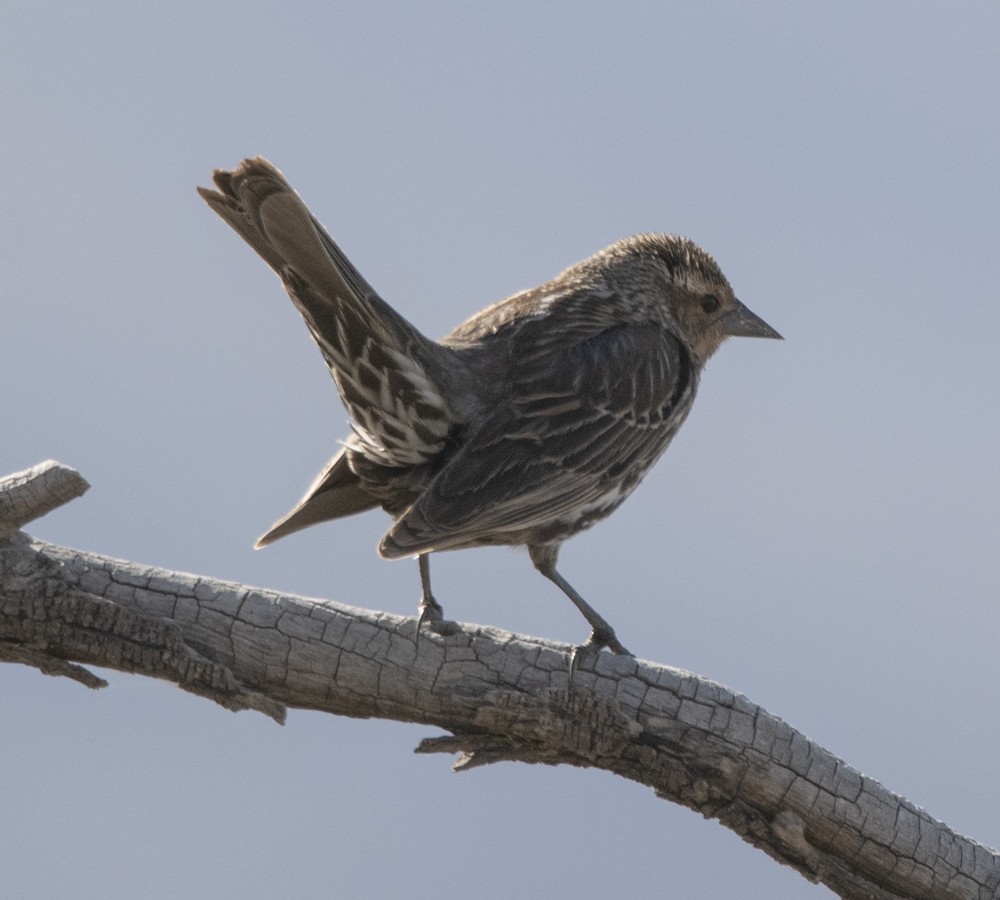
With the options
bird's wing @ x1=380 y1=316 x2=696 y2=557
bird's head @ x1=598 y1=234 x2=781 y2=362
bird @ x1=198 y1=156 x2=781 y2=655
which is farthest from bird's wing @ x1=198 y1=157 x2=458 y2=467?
bird's head @ x1=598 y1=234 x2=781 y2=362

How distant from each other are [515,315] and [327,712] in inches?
81.8

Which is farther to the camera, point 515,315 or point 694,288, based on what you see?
point 694,288

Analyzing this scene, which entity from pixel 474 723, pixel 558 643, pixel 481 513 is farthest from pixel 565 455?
pixel 474 723

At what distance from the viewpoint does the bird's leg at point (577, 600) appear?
5.25 metres

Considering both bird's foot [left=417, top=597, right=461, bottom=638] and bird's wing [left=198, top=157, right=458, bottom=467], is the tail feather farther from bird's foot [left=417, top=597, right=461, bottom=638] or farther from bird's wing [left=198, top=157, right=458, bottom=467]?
bird's foot [left=417, top=597, right=461, bottom=638]

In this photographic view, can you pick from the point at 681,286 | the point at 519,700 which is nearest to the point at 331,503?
the point at 519,700

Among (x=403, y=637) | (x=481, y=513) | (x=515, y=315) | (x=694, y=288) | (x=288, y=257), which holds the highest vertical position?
(x=694, y=288)

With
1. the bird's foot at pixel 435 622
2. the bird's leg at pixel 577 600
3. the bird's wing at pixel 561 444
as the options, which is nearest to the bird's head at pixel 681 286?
the bird's wing at pixel 561 444

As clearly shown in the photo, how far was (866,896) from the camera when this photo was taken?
454 centimetres

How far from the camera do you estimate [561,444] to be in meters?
5.31

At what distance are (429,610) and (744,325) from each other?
8.81 feet

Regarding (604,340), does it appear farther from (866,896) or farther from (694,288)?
(866,896)

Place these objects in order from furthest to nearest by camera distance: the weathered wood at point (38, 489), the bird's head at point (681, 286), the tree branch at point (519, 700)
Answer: the bird's head at point (681, 286) < the tree branch at point (519, 700) < the weathered wood at point (38, 489)

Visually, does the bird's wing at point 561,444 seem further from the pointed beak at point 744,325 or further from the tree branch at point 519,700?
the pointed beak at point 744,325
